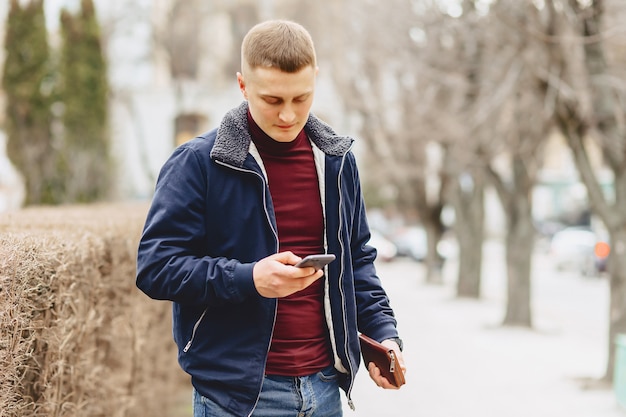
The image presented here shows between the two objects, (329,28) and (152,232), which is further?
(329,28)

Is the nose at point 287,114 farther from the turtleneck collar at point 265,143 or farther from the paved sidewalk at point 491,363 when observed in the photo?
the paved sidewalk at point 491,363

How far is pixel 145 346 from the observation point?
668 cm

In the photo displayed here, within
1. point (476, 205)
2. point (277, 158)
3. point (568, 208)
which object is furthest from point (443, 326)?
point (568, 208)

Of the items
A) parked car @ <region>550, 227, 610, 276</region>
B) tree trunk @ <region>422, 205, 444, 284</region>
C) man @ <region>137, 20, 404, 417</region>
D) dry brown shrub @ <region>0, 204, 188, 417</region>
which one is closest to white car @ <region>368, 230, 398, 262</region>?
parked car @ <region>550, 227, 610, 276</region>

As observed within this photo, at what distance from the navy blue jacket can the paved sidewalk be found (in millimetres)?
5818

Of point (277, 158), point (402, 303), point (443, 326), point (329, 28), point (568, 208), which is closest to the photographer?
point (277, 158)

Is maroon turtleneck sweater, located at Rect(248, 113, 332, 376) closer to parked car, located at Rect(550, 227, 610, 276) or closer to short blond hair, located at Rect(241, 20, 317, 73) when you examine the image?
short blond hair, located at Rect(241, 20, 317, 73)

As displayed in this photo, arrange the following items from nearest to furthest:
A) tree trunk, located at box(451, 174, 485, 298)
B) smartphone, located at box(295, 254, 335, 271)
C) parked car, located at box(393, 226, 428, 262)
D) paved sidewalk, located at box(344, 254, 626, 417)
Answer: smartphone, located at box(295, 254, 335, 271), paved sidewalk, located at box(344, 254, 626, 417), tree trunk, located at box(451, 174, 485, 298), parked car, located at box(393, 226, 428, 262)

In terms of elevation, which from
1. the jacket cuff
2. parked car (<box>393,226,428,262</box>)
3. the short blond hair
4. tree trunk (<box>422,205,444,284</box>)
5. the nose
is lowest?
parked car (<box>393,226,428,262</box>)

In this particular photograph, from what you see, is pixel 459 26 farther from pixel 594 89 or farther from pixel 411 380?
pixel 411 380

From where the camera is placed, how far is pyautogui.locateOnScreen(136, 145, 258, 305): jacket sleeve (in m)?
2.61

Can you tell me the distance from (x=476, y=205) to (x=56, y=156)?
9.57 meters

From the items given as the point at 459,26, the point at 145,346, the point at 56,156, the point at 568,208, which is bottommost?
the point at 568,208

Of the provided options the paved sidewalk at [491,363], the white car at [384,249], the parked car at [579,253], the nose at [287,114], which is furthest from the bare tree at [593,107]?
the white car at [384,249]
